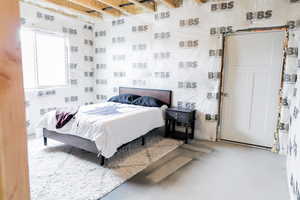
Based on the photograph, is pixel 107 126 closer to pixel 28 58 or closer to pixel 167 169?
pixel 167 169

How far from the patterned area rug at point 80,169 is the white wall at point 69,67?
33.7 inches

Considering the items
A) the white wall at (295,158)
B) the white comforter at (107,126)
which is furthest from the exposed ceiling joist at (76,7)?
the white wall at (295,158)

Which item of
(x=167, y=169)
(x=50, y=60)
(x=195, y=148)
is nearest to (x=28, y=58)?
(x=50, y=60)

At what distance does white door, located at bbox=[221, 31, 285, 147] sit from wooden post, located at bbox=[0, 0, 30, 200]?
3.61m

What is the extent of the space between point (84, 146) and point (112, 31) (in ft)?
10.1

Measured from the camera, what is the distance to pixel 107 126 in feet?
8.90

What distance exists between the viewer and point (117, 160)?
116 inches

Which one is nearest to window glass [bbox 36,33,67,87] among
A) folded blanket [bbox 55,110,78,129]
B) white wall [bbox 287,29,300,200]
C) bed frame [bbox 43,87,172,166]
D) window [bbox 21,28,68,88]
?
window [bbox 21,28,68,88]

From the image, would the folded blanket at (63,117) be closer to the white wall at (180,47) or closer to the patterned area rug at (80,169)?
the patterned area rug at (80,169)

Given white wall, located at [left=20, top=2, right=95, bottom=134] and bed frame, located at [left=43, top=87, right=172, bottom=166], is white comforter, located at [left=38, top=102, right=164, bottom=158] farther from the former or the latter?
white wall, located at [left=20, top=2, right=95, bottom=134]

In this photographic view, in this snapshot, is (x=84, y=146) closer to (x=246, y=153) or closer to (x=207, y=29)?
(x=246, y=153)

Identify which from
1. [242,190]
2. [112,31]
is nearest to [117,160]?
[242,190]

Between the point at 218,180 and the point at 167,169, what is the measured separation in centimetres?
65

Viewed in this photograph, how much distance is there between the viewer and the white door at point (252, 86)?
3.28m
